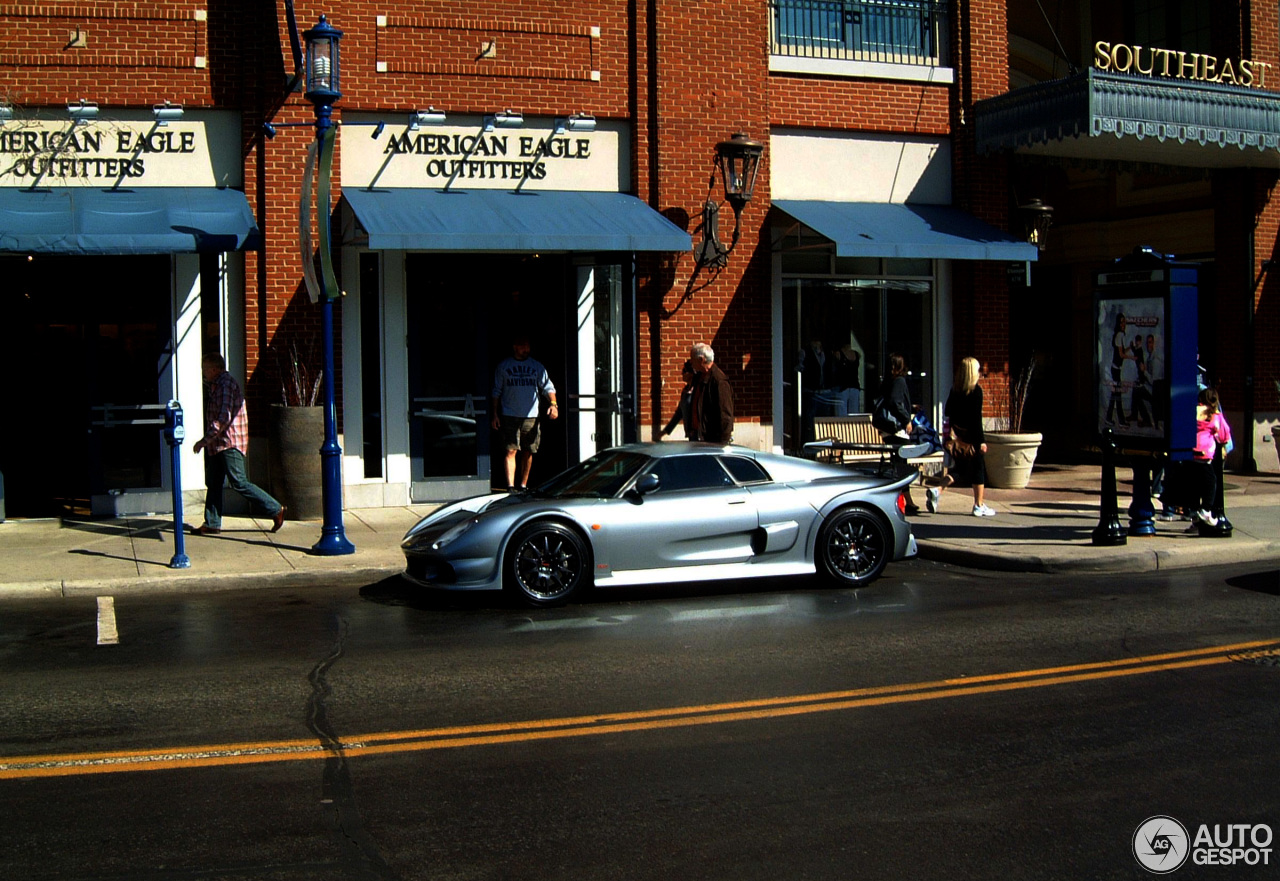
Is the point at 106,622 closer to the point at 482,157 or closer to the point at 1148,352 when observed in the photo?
the point at 482,157

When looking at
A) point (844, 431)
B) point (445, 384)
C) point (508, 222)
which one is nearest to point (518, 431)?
point (445, 384)

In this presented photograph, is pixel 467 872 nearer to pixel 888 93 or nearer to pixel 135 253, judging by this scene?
pixel 135 253

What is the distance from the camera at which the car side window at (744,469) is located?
406 inches

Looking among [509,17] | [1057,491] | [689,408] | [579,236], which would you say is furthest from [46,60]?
[1057,491]

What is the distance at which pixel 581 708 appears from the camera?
6.71 metres

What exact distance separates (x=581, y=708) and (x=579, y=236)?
853 centimetres

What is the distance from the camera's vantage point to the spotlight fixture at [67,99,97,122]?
1413 centimetres

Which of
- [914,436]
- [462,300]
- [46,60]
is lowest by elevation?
[914,436]

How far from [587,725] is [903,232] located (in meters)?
11.1

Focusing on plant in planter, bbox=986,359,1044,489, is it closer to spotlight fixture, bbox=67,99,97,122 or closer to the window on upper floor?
the window on upper floor

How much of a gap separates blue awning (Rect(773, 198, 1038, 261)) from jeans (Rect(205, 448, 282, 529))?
715 cm

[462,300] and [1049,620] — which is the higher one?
[462,300]

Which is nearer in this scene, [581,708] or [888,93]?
[581,708]

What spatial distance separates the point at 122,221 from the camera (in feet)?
44.2
